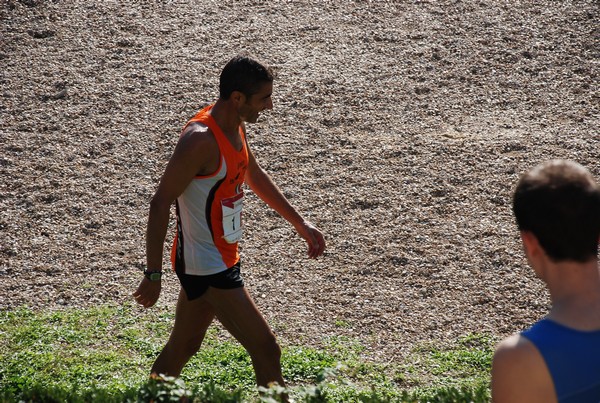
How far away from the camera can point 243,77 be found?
4.33 m

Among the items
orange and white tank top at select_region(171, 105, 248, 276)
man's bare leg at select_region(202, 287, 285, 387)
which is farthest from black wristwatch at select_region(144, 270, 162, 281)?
man's bare leg at select_region(202, 287, 285, 387)

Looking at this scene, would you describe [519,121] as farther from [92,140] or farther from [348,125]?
[92,140]

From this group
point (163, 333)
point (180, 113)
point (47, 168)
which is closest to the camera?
point (163, 333)

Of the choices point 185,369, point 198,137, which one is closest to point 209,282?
point 198,137

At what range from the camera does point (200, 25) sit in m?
10.1

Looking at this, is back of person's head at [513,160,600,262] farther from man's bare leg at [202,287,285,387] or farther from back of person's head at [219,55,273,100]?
back of person's head at [219,55,273,100]

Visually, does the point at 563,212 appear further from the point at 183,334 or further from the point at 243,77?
the point at 183,334

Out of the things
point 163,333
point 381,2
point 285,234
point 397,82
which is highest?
point 381,2

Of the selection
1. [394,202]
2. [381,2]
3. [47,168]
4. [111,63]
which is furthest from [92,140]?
[381,2]

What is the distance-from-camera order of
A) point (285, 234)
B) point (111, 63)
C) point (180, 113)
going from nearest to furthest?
point (285, 234) < point (180, 113) < point (111, 63)

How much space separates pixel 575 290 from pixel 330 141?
5.81m

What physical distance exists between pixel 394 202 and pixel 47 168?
319 centimetres

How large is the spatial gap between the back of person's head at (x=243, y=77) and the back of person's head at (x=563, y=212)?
2202mm

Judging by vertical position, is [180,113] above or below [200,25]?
below
